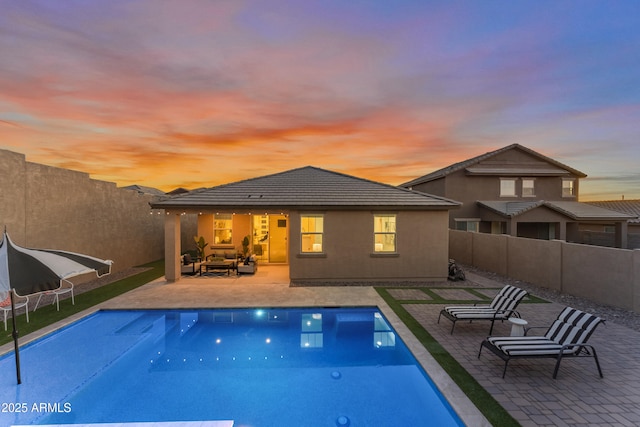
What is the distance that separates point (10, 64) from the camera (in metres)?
10.4

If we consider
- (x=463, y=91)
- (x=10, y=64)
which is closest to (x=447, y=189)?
(x=463, y=91)

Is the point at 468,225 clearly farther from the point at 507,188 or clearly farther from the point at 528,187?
the point at 528,187

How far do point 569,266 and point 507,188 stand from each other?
53.5 feet

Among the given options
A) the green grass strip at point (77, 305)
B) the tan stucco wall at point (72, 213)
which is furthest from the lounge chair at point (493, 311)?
the tan stucco wall at point (72, 213)

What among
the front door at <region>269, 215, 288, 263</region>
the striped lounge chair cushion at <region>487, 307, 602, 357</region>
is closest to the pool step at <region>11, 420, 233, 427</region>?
the striped lounge chair cushion at <region>487, 307, 602, 357</region>

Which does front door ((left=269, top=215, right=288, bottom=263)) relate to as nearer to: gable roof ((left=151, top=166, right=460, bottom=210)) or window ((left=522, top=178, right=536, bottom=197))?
gable roof ((left=151, top=166, right=460, bottom=210))

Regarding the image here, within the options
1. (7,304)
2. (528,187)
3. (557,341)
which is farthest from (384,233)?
(528,187)

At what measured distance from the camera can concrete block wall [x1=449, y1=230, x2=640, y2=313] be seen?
9062 millimetres

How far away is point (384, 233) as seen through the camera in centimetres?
1360

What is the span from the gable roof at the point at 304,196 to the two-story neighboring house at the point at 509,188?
12526 millimetres

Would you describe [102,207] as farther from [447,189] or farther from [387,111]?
[447,189]

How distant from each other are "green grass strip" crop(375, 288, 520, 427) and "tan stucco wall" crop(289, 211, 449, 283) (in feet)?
16.1

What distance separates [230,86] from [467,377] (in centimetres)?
1437

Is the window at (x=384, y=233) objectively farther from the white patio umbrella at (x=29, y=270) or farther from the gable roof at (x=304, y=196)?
the white patio umbrella at (x=29, y=270)
